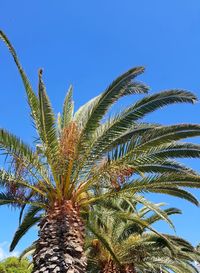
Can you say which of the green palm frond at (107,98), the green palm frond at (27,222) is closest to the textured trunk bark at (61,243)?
the green palm frond at (107,98)

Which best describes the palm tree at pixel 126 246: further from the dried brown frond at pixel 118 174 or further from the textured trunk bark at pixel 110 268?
the dried brown frond at pixel 118 174

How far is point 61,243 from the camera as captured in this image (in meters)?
10.9

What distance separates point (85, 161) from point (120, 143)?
4.54 ft

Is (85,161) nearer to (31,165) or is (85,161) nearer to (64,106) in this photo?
(31,165)

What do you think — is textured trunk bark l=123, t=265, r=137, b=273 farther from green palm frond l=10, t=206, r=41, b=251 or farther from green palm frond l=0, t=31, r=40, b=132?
green palm frond l=0, t=31, r=40, b=132

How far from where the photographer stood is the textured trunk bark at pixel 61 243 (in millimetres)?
10531

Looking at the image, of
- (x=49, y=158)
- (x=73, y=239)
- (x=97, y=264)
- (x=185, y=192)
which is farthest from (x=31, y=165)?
(x=97, y=264)

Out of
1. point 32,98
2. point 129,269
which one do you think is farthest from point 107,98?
point 129,269

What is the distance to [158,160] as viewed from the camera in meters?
12.7

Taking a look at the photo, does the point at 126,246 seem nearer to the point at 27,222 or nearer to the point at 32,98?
the point at 27,222

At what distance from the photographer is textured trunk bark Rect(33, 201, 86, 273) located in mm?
10531

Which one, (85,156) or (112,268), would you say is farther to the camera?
(112,268)

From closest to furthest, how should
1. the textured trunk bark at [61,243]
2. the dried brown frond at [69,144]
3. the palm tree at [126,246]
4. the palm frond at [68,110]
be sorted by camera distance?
the textured trunk bark at [61,243] → the dried brown frond at [69,144] → the palm frond at [68,110] → the palm tree at [126,246]

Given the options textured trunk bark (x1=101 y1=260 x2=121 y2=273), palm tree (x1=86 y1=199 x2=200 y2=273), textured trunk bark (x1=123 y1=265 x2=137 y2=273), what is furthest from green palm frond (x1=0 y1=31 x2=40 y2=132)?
textured trunk bark (x1=123 y1=265 x2=137 y2=273)
